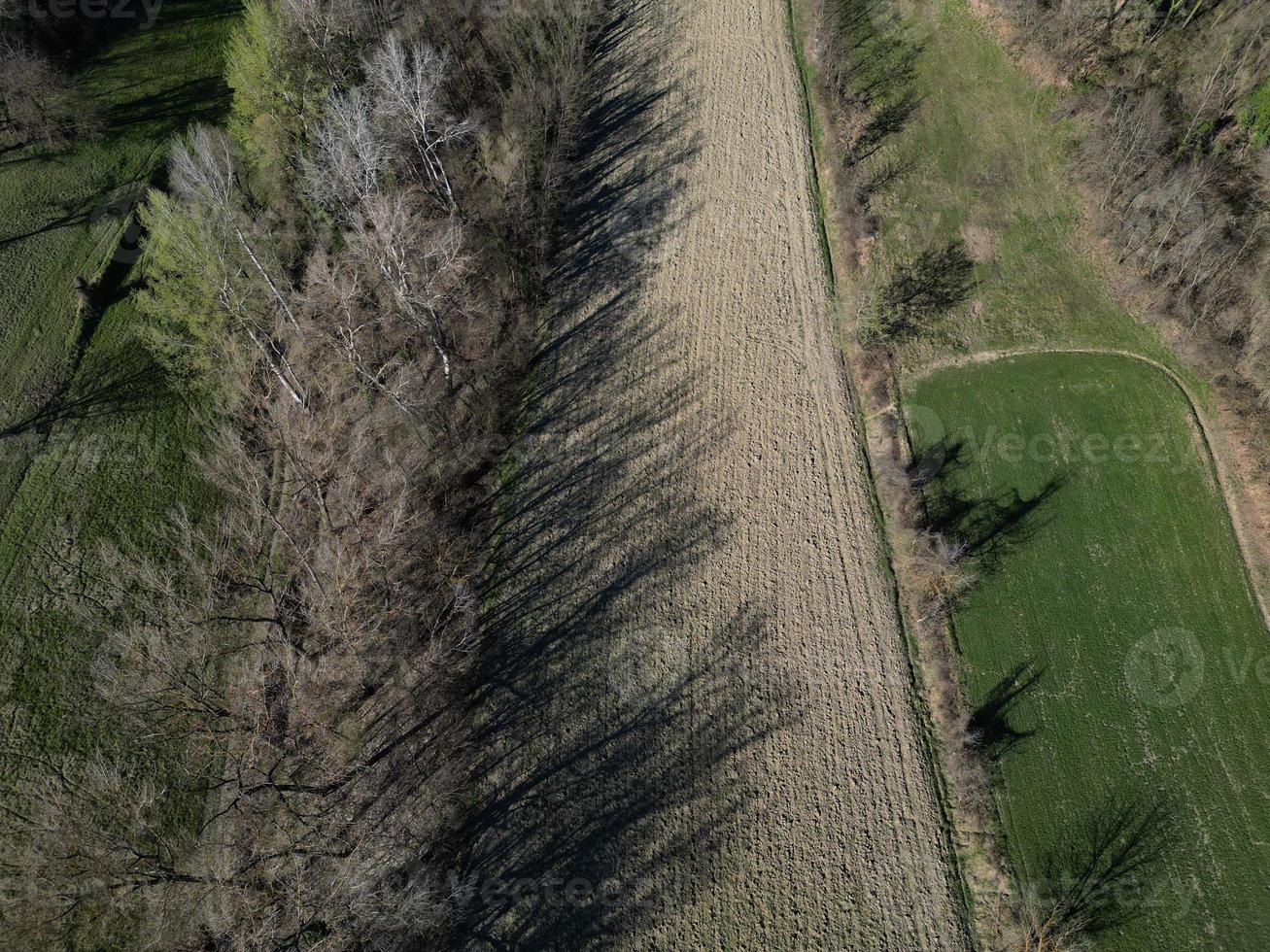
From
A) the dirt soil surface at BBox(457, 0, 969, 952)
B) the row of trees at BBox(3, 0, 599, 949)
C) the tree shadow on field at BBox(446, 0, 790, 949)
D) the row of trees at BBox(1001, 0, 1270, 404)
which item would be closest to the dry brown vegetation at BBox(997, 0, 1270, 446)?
the row of trees at BBox(1001, 0, 1270, 404)

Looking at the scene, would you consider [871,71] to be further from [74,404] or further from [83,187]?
[74,404]

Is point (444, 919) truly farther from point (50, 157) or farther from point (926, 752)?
point (50, 157)

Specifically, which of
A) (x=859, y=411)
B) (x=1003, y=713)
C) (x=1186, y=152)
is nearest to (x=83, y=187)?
(x=859, y=411)

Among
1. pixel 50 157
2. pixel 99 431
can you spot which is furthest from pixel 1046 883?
pixel 50 157

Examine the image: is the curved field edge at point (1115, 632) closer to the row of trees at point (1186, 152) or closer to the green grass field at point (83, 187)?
the row of trees at point (1186, 152)

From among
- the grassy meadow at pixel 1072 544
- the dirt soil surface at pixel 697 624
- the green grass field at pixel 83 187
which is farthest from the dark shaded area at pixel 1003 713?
the green grass field at pixel 83 187
